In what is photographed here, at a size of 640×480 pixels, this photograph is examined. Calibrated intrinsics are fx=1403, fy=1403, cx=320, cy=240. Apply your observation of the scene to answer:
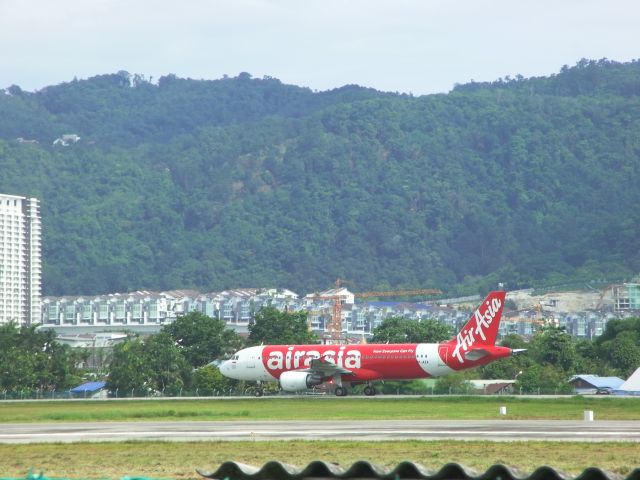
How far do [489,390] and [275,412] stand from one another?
2817 centimetres

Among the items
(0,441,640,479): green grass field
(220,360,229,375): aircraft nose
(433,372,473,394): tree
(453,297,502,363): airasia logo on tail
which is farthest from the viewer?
(220,360,229,375): aircraft nose

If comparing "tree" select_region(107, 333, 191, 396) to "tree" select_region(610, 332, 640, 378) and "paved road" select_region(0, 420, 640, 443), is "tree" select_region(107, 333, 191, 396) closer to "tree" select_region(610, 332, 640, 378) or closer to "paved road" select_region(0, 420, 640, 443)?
"tree" select_region(610, 332, 640, 378)

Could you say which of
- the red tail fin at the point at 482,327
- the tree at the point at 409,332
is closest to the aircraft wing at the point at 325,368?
the red tail fin at the point at 482,327

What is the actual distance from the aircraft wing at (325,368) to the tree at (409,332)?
→ 3103 cm

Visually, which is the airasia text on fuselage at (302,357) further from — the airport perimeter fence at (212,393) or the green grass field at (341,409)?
the green grass field at (341,409)

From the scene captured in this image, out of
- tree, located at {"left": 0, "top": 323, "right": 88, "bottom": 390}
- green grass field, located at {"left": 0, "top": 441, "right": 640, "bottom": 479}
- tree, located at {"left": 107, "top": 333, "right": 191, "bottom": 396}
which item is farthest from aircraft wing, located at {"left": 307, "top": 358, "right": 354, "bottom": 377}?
green grass field, located at {"left": 0, "top": 441, "right": 640, "bottom": 479}

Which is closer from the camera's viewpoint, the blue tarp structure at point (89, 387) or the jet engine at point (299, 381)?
the jet engine at point (299, 381)

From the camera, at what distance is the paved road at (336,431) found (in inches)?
1614

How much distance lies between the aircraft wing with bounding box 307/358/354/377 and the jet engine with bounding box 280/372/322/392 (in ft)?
1.18

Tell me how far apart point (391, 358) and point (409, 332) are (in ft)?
123

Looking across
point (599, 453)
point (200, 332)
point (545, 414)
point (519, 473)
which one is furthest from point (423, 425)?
point (200, 332)

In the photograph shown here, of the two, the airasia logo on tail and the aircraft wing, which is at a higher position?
the airasia logo on tail

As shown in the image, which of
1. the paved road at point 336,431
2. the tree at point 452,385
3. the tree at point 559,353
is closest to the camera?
the paved road at point 336,431

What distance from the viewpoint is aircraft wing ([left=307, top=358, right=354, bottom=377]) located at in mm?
74625
